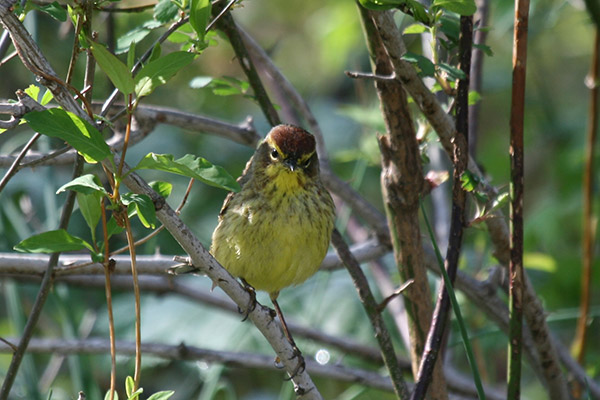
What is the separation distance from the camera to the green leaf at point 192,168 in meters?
1.54

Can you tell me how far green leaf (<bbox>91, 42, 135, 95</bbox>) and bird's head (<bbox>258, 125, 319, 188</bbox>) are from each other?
131 centimetres

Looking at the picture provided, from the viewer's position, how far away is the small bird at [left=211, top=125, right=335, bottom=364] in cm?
264

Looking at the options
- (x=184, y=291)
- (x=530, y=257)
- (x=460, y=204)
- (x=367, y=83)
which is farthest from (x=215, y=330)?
(x=460, y=204)

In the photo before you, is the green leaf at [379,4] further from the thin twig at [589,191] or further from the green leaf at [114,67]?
the thin twig at [589,191]

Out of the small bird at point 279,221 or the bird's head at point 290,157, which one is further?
the bird's head at point 290,157

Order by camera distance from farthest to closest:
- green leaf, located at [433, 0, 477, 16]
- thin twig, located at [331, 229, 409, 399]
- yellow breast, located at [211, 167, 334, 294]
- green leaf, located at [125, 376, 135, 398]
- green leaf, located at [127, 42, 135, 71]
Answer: yellow breast, located at [211, 167, 334, 294]
thin twig, located at [331, 229, 409, 399]
green leaf, located at [433, 0, 477, 16]
green leaf, located at [125, 376, 135, 398]
green leaf, located at [127, 42, 135, 71]

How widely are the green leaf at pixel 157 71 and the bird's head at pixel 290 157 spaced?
123 centimetres

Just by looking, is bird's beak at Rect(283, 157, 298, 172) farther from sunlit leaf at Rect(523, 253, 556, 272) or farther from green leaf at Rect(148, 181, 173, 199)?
sunlit leaf at Rect(523, 253, 556, 272)

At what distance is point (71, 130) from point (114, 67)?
147mm

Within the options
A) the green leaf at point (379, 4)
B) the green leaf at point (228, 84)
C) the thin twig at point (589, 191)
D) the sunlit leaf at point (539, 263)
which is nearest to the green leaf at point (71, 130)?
the green leaf at point (379, 4)

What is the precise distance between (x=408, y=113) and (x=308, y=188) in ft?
1.91

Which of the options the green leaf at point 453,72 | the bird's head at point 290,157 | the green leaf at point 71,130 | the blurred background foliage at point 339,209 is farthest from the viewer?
the blurred background foliage at point 339,209

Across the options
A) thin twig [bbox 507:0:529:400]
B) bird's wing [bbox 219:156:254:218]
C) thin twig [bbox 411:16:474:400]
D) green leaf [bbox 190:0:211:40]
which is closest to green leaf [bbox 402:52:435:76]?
thin twig [bbox 411:16:474:400]

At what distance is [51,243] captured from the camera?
1.64 meters
